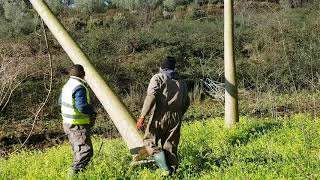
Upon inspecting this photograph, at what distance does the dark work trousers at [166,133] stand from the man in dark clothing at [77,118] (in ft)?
3.04

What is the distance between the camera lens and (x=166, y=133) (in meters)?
7.69

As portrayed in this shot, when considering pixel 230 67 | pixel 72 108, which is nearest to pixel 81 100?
pixel 72 108

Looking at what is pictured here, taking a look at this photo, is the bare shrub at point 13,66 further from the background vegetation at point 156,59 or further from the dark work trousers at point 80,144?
the dark work trousers at point 80,144

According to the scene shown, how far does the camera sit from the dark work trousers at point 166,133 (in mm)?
7555

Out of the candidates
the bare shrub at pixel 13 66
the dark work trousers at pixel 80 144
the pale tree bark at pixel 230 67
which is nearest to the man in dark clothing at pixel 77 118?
the dark work trousers at pixel 80 144

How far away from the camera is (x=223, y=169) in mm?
7633

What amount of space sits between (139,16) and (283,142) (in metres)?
26.6

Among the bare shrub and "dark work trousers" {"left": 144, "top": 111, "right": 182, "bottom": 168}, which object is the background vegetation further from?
"dark work trousers" {"left": 144, "top": 111, "right": 182, "bottom": 168}

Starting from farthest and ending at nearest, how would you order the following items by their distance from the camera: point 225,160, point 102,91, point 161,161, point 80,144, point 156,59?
1. point 156,59
2. point 102,91
3. point 225,160
4. point 80,144
5. point 161,161

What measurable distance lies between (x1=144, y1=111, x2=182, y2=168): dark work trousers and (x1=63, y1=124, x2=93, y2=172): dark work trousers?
36.0 inches

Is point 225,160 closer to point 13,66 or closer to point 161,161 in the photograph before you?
point 161,161

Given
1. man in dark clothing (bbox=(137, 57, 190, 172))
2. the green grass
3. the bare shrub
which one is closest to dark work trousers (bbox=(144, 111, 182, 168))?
man in dark clothing (bbox=(137, 57, 190, 172))

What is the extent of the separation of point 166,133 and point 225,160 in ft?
4.26

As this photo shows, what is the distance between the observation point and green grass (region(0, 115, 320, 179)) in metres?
7.29
